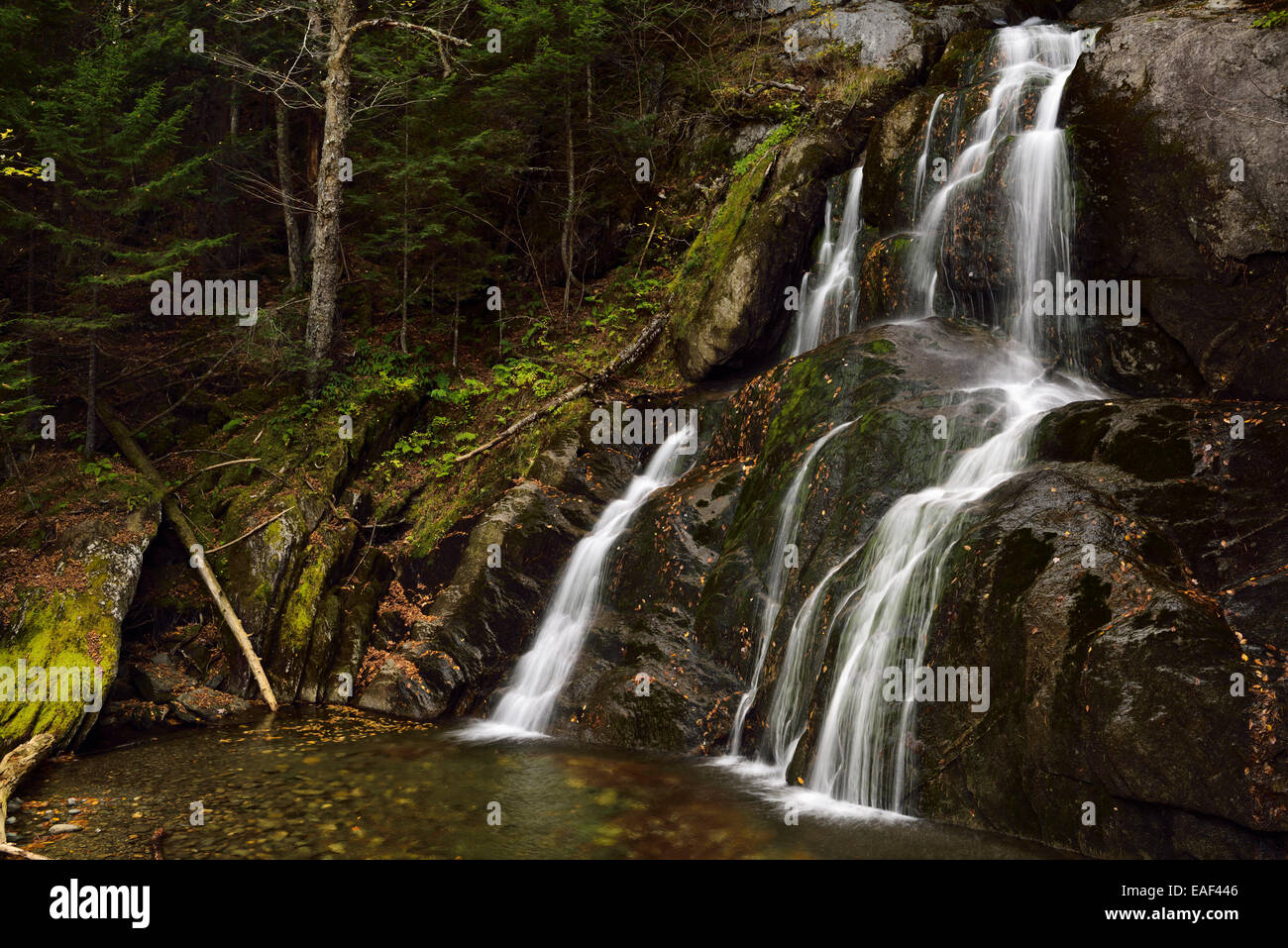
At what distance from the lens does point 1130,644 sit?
5.21 m

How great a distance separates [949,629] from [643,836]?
2.73 m

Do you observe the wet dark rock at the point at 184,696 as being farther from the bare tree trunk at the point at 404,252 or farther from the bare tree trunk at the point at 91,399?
the bare tree trunk at the point at 404,252

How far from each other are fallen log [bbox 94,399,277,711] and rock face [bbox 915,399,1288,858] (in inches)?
320

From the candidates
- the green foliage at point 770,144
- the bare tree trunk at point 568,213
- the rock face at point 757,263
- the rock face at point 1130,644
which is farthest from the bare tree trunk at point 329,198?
the rock face at point 1130,644

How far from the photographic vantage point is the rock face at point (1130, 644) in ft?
15.6

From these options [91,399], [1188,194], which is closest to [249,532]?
[91,399]

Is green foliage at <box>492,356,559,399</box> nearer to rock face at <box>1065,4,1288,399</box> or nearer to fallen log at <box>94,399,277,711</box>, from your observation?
fallen log at <box>94,399,277,711</box>

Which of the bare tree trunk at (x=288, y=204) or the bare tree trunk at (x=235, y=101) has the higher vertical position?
the bare tree trunk at (x=235, y=101)

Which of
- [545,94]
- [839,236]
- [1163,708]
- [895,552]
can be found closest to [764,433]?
[895,552]

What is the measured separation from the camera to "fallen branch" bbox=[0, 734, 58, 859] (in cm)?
680

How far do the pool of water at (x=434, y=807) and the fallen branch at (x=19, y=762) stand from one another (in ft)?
0.45

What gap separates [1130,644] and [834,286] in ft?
25.8

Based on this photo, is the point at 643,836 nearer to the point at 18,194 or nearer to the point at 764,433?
the point at 764,433

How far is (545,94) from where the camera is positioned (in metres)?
15.4
